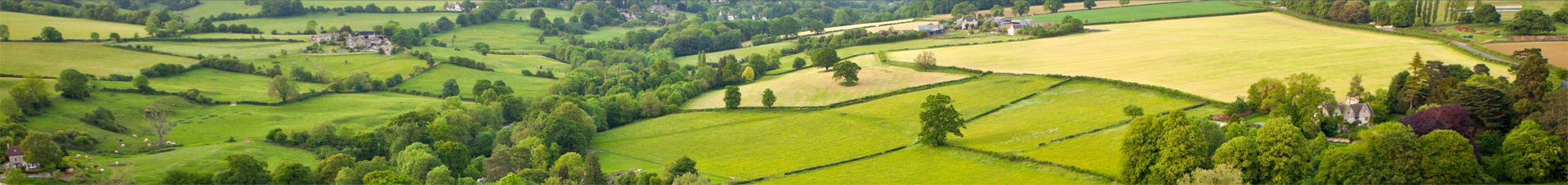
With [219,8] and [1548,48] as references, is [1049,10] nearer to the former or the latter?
[1548,48]

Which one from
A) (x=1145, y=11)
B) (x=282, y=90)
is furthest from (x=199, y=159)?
(x=1145, y=11)

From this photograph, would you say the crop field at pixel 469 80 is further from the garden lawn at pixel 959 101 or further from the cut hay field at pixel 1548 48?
the cut hay field at pixel 1548 48

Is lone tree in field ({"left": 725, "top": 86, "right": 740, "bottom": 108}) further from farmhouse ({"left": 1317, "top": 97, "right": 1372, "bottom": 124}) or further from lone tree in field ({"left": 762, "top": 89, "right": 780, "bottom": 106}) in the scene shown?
farmhouse ({"left": 1317, "top": 97, "right": 1372, "bottom": 124})

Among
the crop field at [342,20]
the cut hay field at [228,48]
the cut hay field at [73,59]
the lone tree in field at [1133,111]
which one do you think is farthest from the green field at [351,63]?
the lone tree in field at [1133,111]

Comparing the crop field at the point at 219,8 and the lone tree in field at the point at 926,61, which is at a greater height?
the crop field at the point at 219,8

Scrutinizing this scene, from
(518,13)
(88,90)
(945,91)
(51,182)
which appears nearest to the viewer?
(51,182)

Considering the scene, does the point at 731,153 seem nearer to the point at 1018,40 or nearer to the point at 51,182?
the point at 51,182

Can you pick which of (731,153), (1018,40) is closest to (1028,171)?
(731,153)
